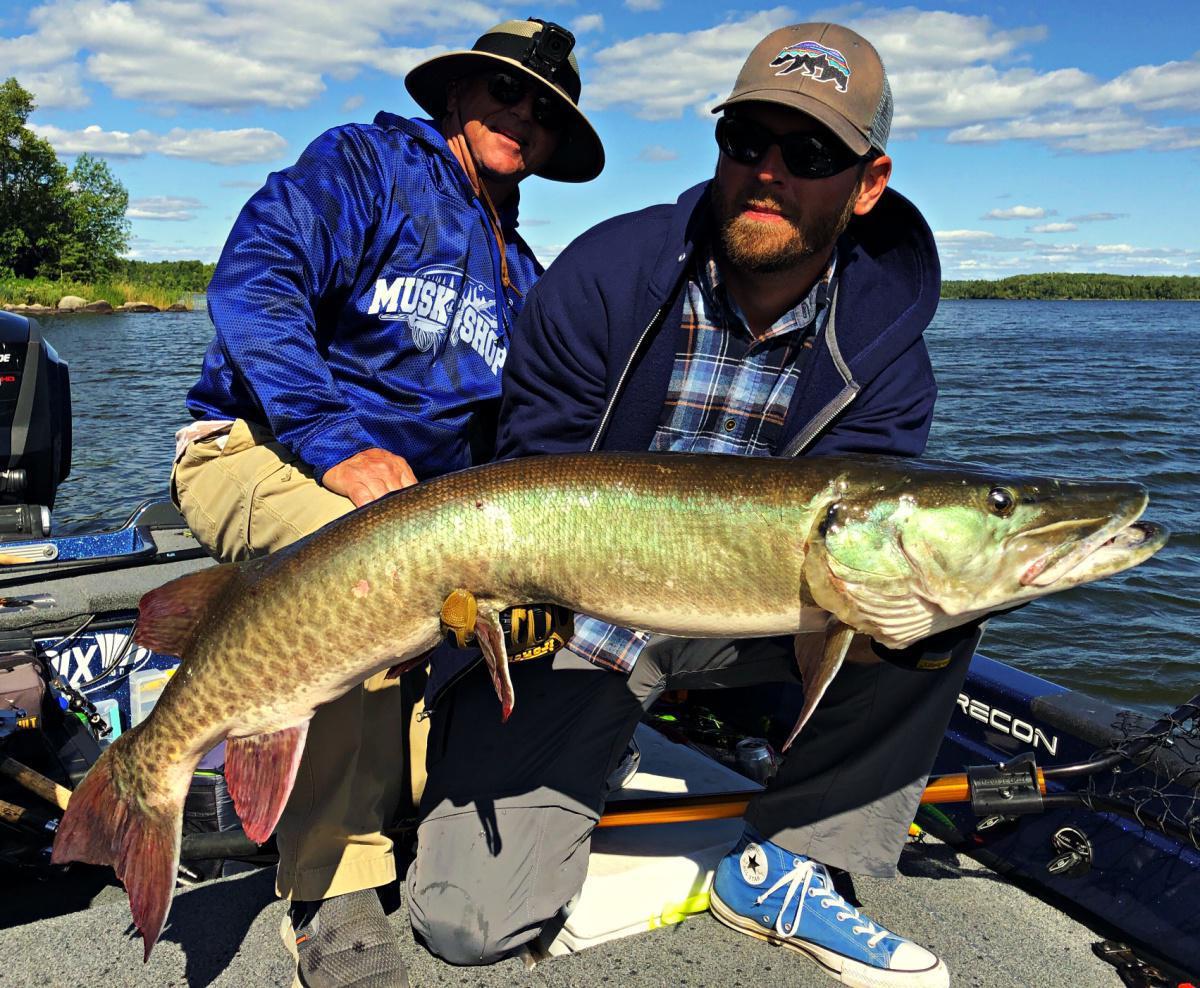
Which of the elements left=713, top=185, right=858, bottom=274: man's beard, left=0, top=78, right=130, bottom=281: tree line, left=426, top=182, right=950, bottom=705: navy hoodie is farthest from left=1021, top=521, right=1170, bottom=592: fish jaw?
left=0, top=78, right=130, bottom=281: tree line

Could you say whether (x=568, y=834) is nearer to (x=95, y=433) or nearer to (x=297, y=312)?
(x=297, y=312)

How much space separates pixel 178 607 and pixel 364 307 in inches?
47.1

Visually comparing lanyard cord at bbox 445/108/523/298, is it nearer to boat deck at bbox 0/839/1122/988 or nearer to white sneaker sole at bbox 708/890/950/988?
boat deck at bbox 0/839/1122/988

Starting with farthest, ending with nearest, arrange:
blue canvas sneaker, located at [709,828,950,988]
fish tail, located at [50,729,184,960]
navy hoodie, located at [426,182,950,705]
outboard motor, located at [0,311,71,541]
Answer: outboard motor, located at [0,311,71,541] → navy hoodie, located at [426,182,950,705] → blue canvas sneaker, located at [709,828,950,988] → fish tail, located at [50,729,184,960]

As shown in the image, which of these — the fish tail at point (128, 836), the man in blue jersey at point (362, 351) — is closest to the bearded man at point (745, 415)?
the man in blue jersey at point (362, 351)

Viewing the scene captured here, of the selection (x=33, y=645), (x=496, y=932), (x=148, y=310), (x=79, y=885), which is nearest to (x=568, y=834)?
(x=496, y=932)

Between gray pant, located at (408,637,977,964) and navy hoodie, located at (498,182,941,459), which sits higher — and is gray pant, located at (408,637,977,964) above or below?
below

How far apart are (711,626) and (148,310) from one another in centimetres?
6261

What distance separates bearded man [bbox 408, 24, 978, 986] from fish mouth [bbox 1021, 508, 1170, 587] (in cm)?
65

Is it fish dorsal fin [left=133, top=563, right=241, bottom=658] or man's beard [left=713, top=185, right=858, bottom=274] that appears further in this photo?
man's beard [left=713, top=185, right=858, bottom=274]

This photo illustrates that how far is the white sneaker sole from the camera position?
2648mm

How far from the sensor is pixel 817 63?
2949 mm

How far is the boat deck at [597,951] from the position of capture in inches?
105

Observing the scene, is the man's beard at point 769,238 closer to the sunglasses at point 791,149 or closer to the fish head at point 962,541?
the sunglasses at point 791,149
